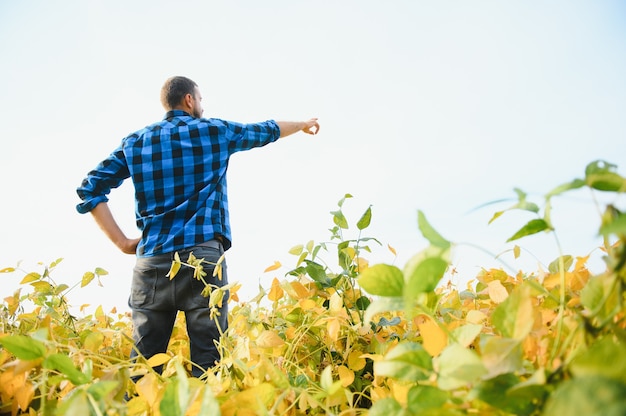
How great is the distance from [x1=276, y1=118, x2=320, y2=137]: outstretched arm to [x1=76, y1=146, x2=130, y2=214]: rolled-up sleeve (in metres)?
0.97

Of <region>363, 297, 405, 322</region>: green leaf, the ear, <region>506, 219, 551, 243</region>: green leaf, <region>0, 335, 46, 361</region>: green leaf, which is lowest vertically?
<region>0, 335, 46, 361</region>: green leaf

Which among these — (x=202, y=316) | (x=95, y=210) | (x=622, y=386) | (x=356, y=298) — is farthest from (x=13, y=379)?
(x=95, y=210)

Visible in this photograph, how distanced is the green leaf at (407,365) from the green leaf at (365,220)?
0.39 meters

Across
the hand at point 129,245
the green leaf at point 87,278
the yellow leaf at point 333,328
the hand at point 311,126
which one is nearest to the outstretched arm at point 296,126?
the hand at point 311,126

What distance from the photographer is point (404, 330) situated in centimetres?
66

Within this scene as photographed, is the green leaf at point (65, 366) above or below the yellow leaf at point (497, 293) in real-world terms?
above

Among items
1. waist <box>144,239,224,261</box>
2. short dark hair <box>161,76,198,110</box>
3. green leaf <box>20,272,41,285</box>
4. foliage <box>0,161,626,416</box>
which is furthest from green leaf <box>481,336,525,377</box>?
short dark hair <box>161,76,198,110</box>

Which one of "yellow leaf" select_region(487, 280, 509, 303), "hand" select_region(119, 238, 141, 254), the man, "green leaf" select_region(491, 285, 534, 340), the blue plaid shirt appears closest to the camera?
"green leaf" select_region(491, 285, 534, 340)

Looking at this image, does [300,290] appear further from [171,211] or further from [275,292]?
[171,211]

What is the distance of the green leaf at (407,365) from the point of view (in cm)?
27

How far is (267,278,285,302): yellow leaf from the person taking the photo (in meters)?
0.71

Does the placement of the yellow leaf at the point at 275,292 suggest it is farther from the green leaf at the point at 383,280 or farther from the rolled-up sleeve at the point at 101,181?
the rolled-up sleeve at the point at 101,181

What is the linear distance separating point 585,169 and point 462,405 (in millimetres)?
175

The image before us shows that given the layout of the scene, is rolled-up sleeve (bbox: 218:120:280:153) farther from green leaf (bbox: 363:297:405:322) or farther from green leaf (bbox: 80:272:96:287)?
green leaf (bbox: 363:297:405:322)
